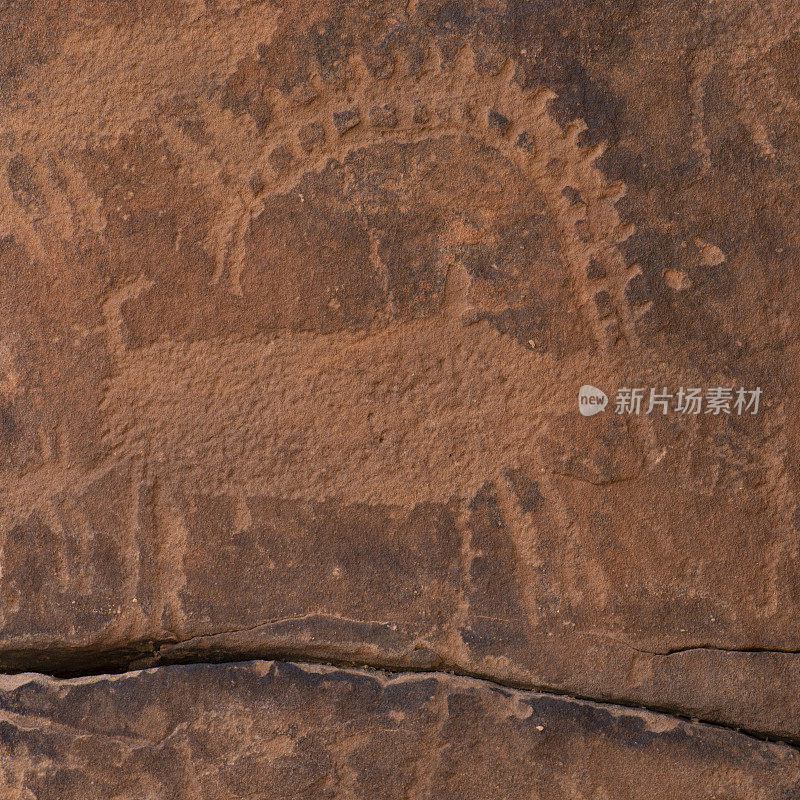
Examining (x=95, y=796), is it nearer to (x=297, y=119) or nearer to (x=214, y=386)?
(x=214, y=386)

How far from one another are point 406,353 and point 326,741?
0.82 meters

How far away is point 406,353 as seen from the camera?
158cm

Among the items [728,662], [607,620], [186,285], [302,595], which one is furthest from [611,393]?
[186,285]

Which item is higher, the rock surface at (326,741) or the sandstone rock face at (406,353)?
the sandstone rock face at (406,353)

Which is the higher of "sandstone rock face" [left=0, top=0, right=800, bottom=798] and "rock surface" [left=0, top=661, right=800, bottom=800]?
"sandstone rock face" [left=0, top=0, right=800, bottom=798]

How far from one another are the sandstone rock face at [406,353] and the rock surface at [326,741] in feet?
0.04

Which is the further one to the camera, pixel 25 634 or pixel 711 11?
pixel 25 634

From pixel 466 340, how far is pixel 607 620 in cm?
65

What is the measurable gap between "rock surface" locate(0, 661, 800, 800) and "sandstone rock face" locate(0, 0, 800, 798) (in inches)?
0.5

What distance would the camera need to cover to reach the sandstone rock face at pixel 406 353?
1.52 metres

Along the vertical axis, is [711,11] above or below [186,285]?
above

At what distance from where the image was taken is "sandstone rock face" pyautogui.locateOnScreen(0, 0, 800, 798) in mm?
1521

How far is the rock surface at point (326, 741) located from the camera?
1548 millimetres

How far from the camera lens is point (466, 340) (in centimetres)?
157
